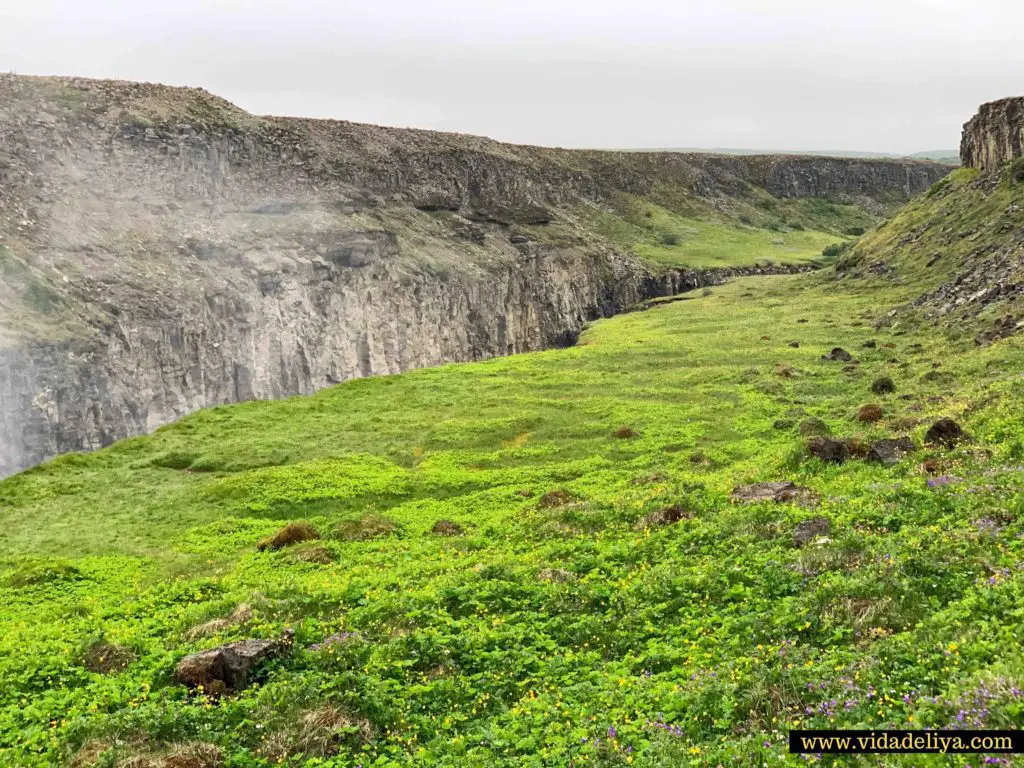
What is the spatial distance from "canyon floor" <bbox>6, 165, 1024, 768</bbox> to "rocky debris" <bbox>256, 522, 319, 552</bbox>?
0.46 ft

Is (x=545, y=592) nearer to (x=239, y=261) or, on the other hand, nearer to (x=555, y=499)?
(x=555, y=499)

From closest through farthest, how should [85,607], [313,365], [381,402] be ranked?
[85,607] < [381,402] < [313,365]

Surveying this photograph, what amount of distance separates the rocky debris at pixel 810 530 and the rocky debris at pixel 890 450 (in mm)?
6813

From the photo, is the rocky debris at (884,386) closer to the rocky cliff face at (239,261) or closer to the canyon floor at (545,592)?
the canyon floor at (545,592)

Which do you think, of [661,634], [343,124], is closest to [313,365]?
[343,124]

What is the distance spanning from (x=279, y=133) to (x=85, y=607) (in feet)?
352

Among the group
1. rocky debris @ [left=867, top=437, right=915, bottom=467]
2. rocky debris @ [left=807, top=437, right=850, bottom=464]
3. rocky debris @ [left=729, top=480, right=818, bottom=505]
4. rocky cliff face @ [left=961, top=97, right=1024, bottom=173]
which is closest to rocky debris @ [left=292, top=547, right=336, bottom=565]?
rocky debris @ [left=729, top=480, right=818, bottom=505]

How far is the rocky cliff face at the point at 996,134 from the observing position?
295 feet

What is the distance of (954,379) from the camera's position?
41.4 metres

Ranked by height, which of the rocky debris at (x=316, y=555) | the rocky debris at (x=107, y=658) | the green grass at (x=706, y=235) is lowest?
the rocky debris at (x=316, y=555)

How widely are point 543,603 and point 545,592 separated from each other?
0.43m

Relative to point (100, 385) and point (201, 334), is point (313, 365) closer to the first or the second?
point (201, 334)

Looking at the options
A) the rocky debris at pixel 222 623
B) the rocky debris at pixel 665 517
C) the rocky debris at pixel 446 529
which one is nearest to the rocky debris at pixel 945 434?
the rocky debris at pixel 665 517

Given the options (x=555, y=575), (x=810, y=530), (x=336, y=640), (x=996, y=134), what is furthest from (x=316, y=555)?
(x=996, y=134)
